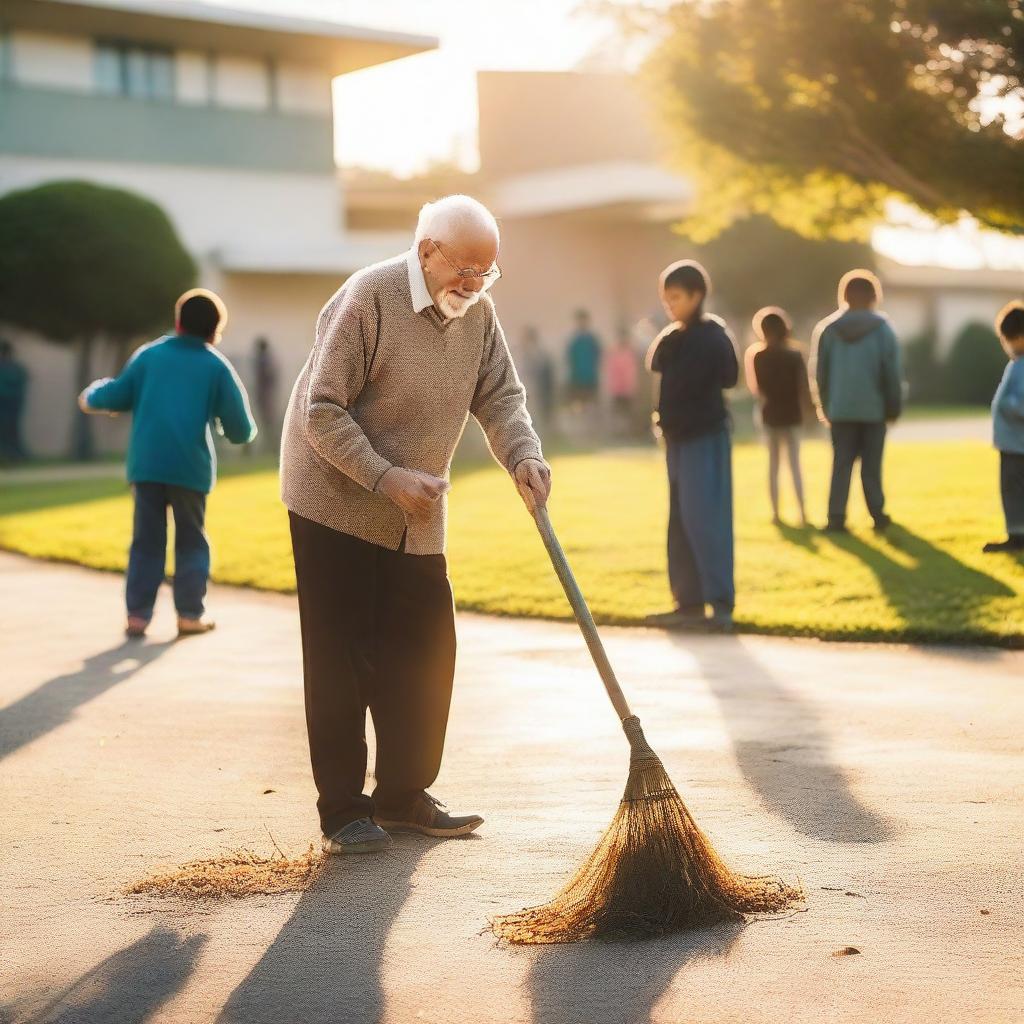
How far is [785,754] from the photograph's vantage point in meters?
6.54

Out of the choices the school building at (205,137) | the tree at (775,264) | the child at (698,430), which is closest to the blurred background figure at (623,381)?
the school building at (205,137)

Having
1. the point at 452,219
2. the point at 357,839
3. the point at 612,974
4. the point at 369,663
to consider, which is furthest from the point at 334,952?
the point at 452,219

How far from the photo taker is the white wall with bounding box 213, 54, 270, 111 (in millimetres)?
34781

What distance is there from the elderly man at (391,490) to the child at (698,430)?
4150 mm

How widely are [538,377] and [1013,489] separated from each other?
65.0 feet

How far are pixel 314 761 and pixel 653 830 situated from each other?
1189 millimetres

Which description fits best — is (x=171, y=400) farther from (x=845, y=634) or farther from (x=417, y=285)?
(x=417, y=285)

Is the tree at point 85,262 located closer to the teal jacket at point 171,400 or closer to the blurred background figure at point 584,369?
the blurred background figure at point 584,369

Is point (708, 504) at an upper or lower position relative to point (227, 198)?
lower

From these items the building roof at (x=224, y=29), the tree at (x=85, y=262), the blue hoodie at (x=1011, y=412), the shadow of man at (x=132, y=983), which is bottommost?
the shadow of man at (x=132, y=983)

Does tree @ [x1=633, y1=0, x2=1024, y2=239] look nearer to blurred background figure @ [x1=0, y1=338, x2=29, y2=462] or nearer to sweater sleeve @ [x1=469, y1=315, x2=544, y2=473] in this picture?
sweater sleeve @ [x1=469, y1=315, x2=544, y2=473]

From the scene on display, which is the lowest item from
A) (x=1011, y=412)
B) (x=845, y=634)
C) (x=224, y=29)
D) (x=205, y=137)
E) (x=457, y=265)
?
(x=845, y=634)

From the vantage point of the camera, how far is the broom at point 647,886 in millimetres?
4426

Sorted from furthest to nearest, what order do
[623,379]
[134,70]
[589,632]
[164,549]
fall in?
[134,70] → [623,379] → [164,549] → [589,632]
